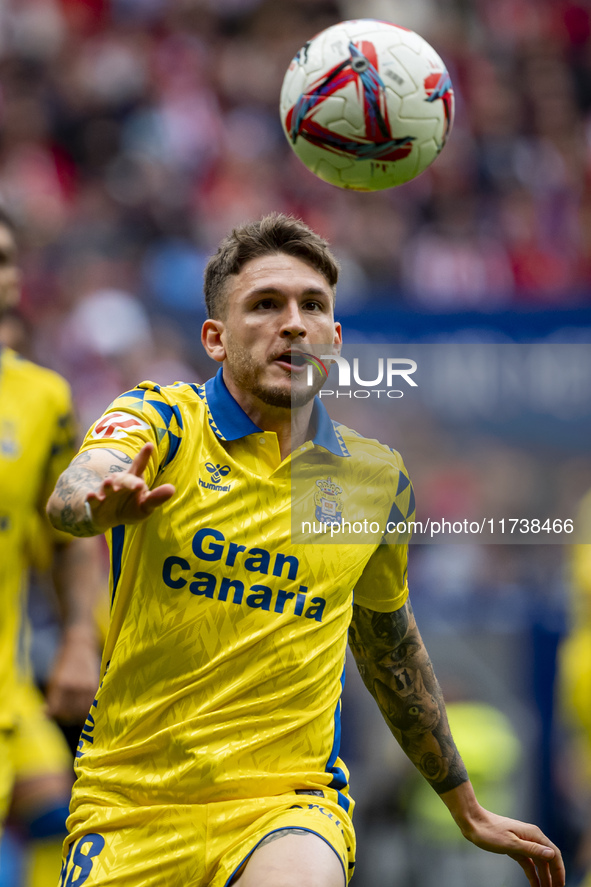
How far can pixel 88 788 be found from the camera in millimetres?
3346

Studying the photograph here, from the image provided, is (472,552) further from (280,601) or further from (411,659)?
(280,601)

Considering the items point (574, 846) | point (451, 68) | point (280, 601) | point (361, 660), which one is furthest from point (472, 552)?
point (451, 68)

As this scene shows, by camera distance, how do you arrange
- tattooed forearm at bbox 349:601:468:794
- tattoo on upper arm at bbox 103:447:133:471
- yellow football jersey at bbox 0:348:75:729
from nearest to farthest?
tattoo on upper arm at bbox 103:447:133:471 → tattooed forearm at bbox 349:601:468:794 → yellow football jersey at bbox 0:348:75:729

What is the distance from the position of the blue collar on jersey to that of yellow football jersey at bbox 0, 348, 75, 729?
65.7 inches

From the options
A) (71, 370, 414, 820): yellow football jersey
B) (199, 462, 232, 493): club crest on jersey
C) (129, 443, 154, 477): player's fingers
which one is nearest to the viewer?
(129, 443, 154, 477): player's fingers

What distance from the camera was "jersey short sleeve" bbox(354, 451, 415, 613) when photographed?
12.1ft

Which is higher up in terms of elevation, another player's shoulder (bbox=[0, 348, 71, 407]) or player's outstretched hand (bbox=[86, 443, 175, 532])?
another player's shoulder (bbox=[0, 348, 71, 407])

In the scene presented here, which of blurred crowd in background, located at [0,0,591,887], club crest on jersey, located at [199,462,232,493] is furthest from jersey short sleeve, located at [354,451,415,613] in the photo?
blurred crowd in background, located at [0,0,591,887]

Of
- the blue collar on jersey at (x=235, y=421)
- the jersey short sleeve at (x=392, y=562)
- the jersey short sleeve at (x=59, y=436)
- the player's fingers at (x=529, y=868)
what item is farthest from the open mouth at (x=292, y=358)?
the jersey short sleeve at (x=59, y=436)

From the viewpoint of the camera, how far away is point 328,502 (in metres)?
3.58

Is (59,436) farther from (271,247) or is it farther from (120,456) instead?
(120,456)

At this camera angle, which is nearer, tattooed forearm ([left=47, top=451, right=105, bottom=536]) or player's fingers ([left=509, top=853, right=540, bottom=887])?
tattooed forearm ([left=47, top=451, right=105, bottom=536])

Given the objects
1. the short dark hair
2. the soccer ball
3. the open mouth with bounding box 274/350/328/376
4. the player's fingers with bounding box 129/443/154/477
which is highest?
the soccer ball

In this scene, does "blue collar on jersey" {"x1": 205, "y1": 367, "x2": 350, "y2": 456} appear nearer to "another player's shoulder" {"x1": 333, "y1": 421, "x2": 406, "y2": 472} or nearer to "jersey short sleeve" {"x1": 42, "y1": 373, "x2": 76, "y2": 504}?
"another player's shoulder" {"x1": 333, "y1": 421, "x2": 406, "y2": 472}
